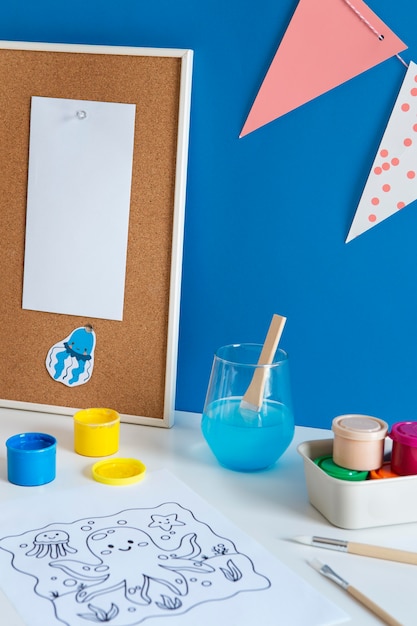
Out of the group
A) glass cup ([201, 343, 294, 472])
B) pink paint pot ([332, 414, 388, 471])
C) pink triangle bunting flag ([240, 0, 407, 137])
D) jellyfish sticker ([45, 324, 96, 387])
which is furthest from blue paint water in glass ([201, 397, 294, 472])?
pink triangle bunting flag ([240, 0, 407, 137])

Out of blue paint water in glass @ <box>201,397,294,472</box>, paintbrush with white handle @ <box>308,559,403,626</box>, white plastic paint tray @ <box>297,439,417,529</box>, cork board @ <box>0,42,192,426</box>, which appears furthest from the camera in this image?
cork board @ <box>0,42,192,426</box>

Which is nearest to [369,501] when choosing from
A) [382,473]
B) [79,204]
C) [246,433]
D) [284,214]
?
[382,473]

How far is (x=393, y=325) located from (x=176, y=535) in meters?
0.42

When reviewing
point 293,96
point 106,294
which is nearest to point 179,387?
point 106,294

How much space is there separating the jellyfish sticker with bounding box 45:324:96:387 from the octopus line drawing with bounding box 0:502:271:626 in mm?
295

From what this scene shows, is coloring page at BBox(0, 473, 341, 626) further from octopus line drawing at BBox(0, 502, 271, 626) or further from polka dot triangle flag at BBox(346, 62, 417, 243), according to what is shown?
polka dot triangle flag at BBox(346, 62, 417, 243)

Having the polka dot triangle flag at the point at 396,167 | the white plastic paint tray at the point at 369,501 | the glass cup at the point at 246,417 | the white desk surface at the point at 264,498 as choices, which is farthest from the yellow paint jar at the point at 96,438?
the polka dot triangle flag at the point at 396,167

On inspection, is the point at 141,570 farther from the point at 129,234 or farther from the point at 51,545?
the point at 129,234

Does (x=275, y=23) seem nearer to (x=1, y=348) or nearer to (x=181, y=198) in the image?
(x=181, y=198)

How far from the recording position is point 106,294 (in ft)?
3.37

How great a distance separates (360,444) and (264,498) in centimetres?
13

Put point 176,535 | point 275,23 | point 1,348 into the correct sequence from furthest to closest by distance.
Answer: point 1,348 → point 275,23 → point 176,535

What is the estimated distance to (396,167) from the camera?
3.14ft

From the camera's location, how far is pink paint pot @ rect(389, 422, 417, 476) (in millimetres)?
792
